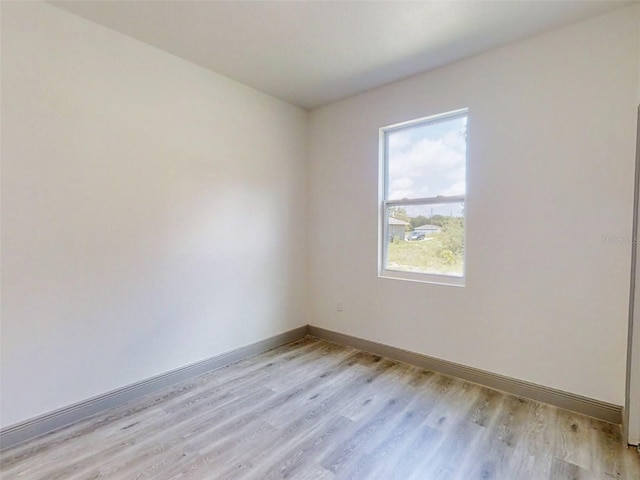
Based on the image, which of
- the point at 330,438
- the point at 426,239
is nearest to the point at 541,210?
the point at 426,239

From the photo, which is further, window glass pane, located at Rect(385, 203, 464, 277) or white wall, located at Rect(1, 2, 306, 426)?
window glass pane, located at Rect(385, 203, 464, 277)

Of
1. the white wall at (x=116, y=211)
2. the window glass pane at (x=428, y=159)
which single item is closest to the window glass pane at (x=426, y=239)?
the window glass pane at (x=428, y=159)

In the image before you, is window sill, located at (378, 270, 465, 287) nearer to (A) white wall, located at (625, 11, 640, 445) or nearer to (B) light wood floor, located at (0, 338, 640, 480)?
(B) light wood floor, located at (0, 338, 640, 480)

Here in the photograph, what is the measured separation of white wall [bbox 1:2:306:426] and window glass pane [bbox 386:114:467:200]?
1.36 m

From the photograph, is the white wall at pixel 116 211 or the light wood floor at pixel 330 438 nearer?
the light wood floor at pixel 330 438

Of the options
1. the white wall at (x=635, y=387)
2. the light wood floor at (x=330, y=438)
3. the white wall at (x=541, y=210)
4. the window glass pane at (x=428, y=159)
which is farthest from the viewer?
the window glass pane at (x=428, y=159)

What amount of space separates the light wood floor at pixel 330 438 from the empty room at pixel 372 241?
2 cm

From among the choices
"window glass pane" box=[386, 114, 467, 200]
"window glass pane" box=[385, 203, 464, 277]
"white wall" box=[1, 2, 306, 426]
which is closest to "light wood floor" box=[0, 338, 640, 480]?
"white wall" box=[1, 2, 306, 426]

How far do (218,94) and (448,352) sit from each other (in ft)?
10.3

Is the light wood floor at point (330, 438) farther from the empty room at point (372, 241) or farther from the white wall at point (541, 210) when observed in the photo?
the white wall at point (541, 210)

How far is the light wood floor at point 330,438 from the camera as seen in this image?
5.72 ft

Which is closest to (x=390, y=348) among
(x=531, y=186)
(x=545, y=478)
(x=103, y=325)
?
(x=545, y=478)

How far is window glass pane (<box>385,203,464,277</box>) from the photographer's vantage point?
2871 mm

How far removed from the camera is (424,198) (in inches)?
120
